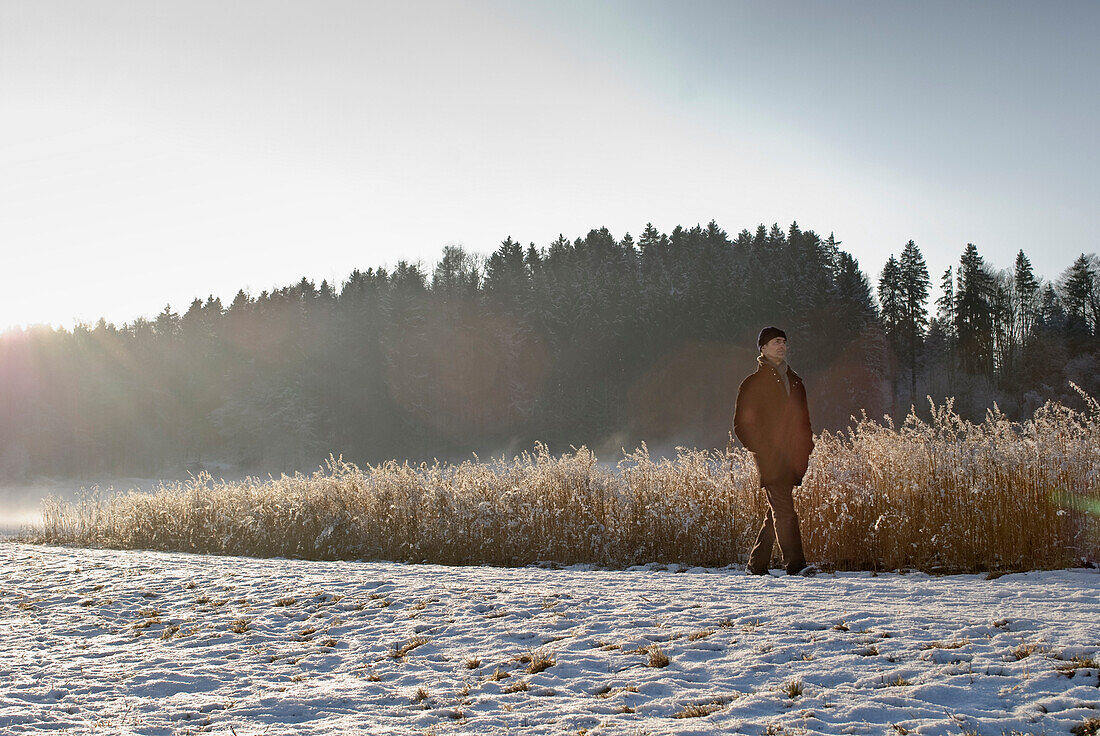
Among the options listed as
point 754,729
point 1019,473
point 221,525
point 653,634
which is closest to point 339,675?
point 653,634

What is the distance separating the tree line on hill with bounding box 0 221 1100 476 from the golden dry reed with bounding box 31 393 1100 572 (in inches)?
1463

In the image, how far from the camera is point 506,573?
8.36 metres

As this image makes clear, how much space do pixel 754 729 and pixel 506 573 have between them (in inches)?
208

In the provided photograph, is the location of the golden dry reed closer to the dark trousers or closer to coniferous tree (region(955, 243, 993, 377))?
the dark trousers

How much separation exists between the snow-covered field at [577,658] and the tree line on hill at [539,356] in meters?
43.1

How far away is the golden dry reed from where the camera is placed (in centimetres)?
791

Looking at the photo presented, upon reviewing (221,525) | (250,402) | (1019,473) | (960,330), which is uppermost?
(960,330)

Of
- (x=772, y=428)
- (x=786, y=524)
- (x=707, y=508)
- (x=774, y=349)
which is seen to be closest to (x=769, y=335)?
(x=774, y=349)

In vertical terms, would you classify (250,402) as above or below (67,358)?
below

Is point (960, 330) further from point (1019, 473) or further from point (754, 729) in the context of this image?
point (754, 729)

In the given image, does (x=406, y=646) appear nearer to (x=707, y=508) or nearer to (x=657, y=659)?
(x=657, y=659)

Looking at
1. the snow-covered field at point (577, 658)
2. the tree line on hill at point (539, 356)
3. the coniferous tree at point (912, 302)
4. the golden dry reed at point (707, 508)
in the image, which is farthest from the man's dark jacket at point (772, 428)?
the coniferous tree at point (912, 302)

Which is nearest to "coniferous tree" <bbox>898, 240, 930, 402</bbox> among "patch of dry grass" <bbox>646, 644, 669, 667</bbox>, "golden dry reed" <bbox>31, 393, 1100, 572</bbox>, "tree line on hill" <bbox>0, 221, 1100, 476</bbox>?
"tree line on hill" <bbox>0, 221, 1100, 476</bbox>

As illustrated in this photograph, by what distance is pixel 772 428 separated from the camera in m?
7.13
